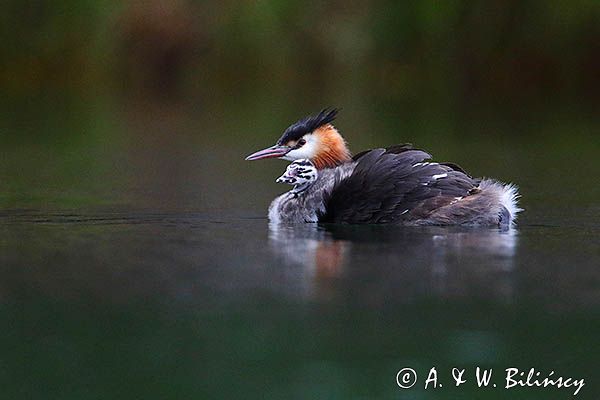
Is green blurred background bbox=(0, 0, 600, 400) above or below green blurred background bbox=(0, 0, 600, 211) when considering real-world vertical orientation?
below

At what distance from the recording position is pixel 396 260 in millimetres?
7148

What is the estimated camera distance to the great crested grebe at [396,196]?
332 inches

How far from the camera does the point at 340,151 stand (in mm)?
9398

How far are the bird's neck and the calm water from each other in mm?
603

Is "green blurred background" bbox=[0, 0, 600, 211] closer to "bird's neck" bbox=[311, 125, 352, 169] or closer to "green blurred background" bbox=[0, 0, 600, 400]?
"green blurred background" bbox=[0, 0, 600, 400]

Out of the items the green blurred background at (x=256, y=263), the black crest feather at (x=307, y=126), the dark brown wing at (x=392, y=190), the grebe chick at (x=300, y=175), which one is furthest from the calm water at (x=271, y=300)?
the black crest feather at (x=307, y=126)

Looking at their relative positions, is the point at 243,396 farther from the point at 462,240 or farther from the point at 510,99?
the point at 510,99

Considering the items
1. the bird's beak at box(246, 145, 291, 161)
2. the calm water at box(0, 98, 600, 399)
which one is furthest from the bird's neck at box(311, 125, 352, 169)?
the calm water at box(0, 98, 600, 399)

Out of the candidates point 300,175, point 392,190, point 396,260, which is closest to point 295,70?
point 300,175

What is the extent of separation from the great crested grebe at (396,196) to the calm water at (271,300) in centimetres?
14

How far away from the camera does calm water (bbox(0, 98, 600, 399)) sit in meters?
5.12

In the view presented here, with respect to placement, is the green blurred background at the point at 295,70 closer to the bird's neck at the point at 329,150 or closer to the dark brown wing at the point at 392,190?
the bird's neck at the point at 329,150

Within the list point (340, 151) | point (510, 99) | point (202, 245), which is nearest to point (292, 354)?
point (202, 245)

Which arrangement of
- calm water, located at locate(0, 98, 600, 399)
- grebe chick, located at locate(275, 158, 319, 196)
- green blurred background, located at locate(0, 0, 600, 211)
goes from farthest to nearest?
green blurred background, located at locate(0, 0, 600, 211) < grebe chick, located at locate(275, 158, 319, 196) < calm water, located at locate(0, 98, 600, 399)
